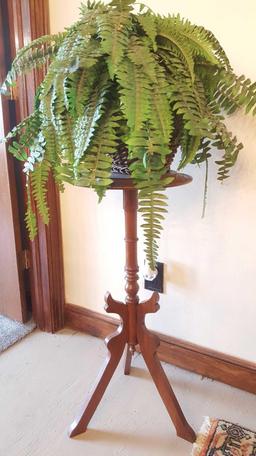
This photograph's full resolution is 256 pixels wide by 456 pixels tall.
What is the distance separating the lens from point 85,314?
1551 millimetres

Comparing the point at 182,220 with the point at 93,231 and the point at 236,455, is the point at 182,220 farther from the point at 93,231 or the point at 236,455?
the point at 236,455

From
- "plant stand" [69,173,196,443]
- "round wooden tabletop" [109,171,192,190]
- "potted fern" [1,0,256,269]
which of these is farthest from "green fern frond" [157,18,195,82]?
"plant stand" [69,173,196,443]

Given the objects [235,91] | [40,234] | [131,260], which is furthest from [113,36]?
[40,234]

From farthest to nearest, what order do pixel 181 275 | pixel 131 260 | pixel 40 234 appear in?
pixel 40 234 < pixel 181 275 < pixel 131 260

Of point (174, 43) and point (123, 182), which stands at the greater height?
point (174, 43)

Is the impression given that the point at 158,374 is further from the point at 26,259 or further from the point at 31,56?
the point at 31,56

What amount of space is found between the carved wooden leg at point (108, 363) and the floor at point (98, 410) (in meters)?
0.04

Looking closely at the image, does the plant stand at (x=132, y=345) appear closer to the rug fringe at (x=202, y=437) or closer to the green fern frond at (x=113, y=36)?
the rug fringe at (x=202, y=437)

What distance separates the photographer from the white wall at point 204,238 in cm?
100

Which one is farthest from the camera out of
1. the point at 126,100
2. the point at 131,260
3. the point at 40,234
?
the point at 40,234

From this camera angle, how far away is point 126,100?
0.63m

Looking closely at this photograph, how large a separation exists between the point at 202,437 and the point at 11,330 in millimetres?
968

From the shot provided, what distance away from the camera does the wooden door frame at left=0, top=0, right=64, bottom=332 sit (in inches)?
47.9

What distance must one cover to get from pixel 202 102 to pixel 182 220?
534 millimetres
